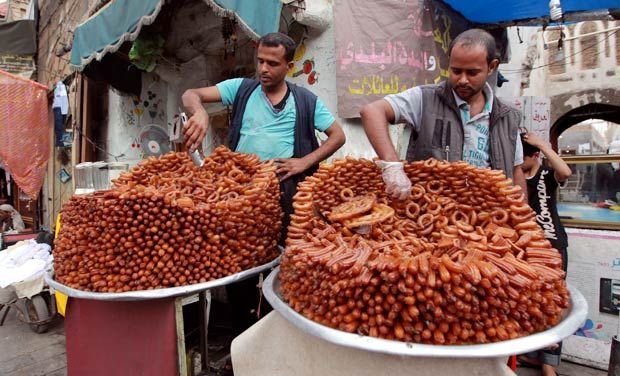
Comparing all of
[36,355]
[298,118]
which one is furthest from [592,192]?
[36,355]

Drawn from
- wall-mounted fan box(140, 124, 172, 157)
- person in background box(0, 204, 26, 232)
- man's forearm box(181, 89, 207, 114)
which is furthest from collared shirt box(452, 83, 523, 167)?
person in background box(0, 204, 26, 232)

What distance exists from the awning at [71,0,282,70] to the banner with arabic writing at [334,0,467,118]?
28.4 inches

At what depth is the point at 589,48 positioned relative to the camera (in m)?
10.9

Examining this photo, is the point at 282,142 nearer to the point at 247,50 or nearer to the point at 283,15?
the point at 283,15

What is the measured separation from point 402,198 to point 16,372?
3.15m

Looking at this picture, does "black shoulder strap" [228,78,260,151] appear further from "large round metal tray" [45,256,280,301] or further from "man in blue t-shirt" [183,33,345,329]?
"large round metal tray" [45,256,280,301]

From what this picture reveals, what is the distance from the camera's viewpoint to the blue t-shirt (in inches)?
83.3

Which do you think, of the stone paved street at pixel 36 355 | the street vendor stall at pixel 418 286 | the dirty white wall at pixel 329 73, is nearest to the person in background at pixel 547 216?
the stone paved street at pixel 36 355

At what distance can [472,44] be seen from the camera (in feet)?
5.01

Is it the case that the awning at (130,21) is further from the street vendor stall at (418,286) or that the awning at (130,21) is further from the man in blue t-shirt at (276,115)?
the street vendor stall at (418,286)

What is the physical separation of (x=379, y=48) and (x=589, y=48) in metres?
10.5

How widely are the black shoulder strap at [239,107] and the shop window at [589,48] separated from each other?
12136 millimetres

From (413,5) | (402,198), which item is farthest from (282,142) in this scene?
(413,5)

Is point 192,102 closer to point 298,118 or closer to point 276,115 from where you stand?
point 276,115
